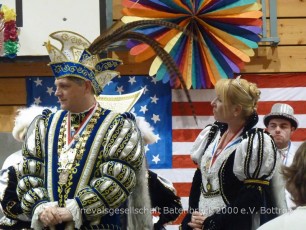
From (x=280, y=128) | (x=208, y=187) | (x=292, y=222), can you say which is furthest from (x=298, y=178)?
(x=280, y=128)

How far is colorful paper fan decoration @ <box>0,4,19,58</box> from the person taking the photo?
4523mm

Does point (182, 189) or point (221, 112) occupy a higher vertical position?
point (221, 112)

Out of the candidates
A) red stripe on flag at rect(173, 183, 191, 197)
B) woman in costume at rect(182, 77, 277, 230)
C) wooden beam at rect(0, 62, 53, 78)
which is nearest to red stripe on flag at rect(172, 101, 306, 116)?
red stripe on flag at rect(173, 183, 191, 197)

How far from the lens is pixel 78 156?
9.84ft

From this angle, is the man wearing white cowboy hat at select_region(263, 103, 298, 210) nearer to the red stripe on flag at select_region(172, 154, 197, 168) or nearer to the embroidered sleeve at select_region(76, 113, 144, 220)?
the red stripe on flag at select_region(172, 154, 197, 168)

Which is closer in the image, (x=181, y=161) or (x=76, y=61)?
(x=76, y=61)

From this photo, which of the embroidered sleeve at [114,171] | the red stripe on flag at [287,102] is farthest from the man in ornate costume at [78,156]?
the red stripe on flag at [287,102]

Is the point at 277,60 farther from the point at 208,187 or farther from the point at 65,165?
the point at 65,165

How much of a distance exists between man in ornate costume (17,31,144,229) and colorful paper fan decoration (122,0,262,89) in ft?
4.55

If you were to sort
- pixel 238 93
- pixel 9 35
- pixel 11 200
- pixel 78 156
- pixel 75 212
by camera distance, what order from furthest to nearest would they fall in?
pixel 9 35
pixel 11 200
pixel 238 93
pixel 78 156
pixel 75 212

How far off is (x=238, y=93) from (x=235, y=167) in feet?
0.98

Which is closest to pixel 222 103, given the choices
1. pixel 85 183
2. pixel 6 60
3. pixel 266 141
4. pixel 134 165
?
pixel 266 141

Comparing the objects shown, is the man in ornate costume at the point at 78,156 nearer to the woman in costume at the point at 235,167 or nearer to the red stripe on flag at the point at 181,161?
the woman in costume at the point at 235,167

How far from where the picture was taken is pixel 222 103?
3115mm
